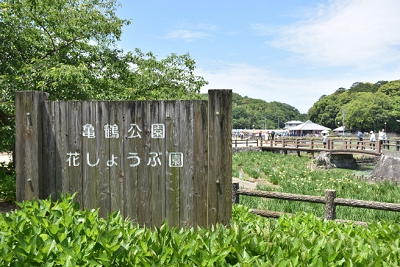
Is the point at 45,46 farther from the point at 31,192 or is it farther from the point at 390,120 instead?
the point at 390,120

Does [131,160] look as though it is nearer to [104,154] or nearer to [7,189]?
[104,154]

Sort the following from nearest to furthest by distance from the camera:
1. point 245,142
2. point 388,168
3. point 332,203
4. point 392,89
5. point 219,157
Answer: point 219,157 < point 332,203 < point 388,168 < point 245,142 < point 392,89

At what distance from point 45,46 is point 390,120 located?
237 ft

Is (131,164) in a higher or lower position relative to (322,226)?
higher

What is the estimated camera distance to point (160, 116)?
10.0ft

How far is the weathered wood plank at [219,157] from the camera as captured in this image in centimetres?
289

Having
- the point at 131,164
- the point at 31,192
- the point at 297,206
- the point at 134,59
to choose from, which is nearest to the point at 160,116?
the point at 131,164

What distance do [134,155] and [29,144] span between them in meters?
1.05

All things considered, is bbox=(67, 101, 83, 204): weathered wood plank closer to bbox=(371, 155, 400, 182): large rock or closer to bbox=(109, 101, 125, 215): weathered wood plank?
bbox=(109, 101, 125, 215): weathered wood plank

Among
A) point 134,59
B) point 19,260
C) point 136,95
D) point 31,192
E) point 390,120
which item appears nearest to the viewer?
point 19,260

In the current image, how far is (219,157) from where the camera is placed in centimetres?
291

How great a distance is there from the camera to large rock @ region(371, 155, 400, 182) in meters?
18.1

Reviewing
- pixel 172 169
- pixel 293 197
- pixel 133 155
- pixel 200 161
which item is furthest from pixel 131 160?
pixel 293 197

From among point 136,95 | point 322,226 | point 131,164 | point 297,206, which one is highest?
point 136,95
